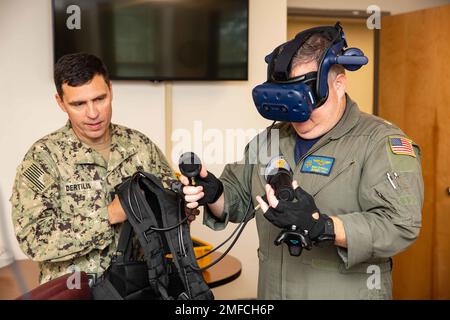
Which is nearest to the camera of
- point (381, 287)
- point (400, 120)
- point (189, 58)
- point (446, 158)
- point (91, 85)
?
point (381, 287)

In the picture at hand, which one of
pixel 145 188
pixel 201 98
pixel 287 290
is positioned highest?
pixel 201 98

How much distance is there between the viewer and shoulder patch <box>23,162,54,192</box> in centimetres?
165

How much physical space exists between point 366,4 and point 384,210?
3116 millimetres

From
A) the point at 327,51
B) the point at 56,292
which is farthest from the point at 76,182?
the point at 327,51

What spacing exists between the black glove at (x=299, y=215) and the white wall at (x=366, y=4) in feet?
9.68

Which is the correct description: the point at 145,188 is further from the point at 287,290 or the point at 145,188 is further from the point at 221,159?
the point at 221,159

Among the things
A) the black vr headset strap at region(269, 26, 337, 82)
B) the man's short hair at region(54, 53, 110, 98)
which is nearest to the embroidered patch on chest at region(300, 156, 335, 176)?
the black vr headset strap at region(269, 26, 337, 82)

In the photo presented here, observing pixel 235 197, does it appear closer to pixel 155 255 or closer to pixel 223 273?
pixel 155 255

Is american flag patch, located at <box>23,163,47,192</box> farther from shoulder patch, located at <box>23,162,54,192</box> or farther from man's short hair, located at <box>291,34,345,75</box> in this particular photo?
man's short hair, located at <box>291,34,345,75</box>
